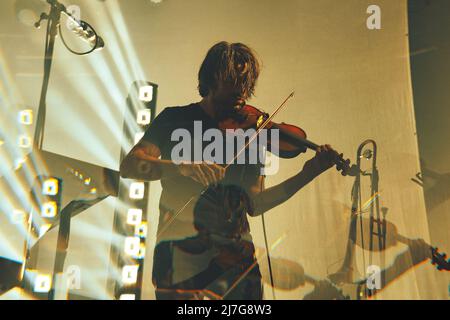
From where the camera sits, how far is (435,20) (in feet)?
8.90

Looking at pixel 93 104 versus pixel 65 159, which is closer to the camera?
pixel 65 159

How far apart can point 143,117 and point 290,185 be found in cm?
94

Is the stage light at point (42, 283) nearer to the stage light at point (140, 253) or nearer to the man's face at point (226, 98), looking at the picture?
the stage light at point (140, 253)

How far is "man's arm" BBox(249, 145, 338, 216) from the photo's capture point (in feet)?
8.06

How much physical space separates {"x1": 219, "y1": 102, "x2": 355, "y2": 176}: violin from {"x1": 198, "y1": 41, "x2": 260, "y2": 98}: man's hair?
132 mm

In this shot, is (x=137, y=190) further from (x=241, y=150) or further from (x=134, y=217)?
(x=241, y=150)

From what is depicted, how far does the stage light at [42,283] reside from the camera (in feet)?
7.66

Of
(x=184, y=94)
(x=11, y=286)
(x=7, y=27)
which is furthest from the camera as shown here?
(x=7, y=27)

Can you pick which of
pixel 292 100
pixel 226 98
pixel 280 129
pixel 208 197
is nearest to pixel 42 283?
pixel 208 197

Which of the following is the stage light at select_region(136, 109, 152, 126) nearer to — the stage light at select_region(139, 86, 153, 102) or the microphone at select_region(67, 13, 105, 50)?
the stage light at select_region(139, 86, 153, 102)
